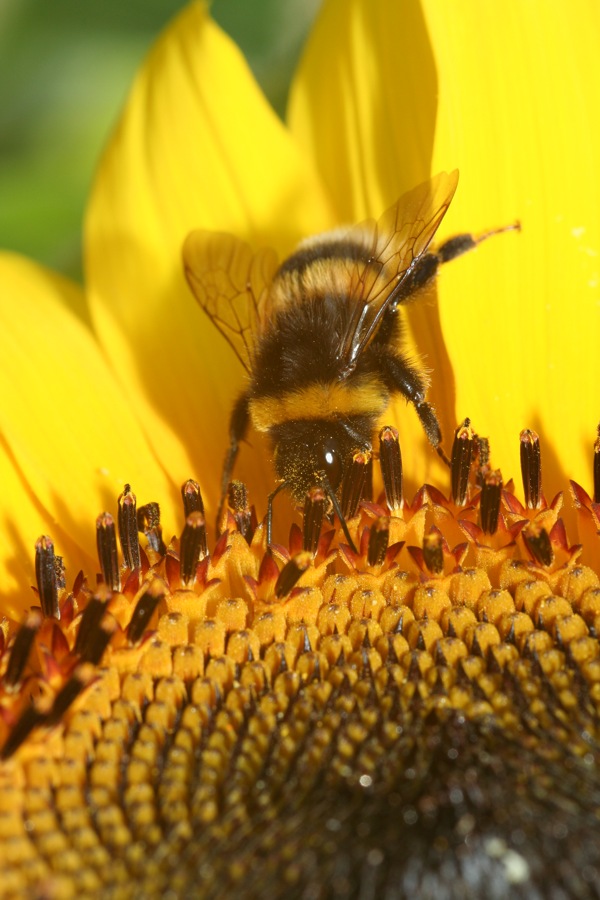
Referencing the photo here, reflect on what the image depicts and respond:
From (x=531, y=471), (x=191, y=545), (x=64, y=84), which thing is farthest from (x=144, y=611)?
(x=64, y=84)

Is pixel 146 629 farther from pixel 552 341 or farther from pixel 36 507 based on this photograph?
pixel 552 341

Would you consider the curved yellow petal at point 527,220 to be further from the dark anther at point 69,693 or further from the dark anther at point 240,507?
the dark anther at point 69,693


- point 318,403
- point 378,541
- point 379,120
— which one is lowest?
point 378,541

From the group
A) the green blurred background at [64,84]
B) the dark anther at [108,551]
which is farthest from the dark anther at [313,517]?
the green blurred background at [64,84]

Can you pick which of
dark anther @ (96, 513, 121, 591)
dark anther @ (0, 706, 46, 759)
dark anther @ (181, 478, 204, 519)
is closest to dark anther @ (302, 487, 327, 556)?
dark anther @ (181, 478, 204, 519)

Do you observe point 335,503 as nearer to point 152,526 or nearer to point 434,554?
point 434,554

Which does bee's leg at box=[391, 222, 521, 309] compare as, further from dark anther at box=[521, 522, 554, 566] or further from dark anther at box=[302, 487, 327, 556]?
dark anther at box=[521, 522, 554, 566]
